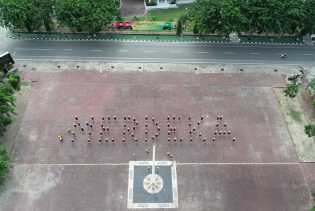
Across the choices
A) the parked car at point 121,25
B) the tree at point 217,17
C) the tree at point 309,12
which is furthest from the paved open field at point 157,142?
the parked car at point 121,25

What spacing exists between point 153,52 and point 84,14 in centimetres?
1410

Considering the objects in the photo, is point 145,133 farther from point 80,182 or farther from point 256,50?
point 256,50

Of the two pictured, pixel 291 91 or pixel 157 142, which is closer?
pixel 157 142

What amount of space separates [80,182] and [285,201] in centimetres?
2619

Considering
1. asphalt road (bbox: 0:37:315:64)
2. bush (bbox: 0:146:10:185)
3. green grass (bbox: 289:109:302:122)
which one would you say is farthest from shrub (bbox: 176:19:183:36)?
bush (bbox: 0:146:10:185)

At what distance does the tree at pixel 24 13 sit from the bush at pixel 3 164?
28.4 metres

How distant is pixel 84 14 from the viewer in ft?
238

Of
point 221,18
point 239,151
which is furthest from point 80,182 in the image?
point 221,18

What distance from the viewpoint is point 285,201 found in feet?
167

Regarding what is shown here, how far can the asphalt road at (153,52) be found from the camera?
7131cm

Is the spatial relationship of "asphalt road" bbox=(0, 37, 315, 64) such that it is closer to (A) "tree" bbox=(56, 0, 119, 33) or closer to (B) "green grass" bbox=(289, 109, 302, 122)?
(A) "tree" bbox=(56, 0, 119, 33)

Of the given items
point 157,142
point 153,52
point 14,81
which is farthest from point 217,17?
point 14,81

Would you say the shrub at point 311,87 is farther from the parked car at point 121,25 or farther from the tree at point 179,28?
the parked car at point 121,25

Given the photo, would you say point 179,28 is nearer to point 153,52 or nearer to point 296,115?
point 153,52
